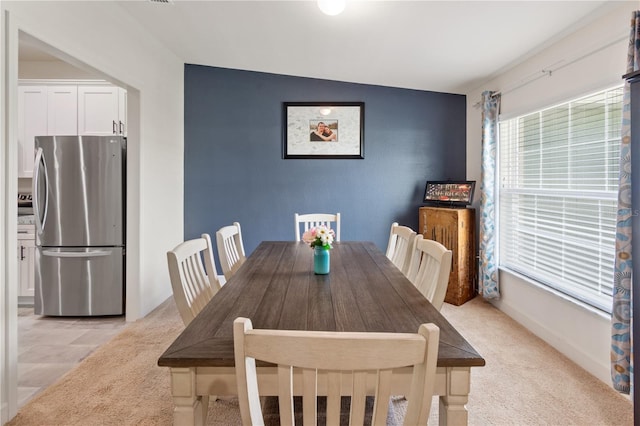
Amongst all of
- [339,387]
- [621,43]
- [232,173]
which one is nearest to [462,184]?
[621,43]

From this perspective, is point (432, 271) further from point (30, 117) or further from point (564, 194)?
point (30, 117)

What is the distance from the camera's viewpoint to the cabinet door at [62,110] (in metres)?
3.63

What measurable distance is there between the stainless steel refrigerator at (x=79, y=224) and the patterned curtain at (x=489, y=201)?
11.6 feet

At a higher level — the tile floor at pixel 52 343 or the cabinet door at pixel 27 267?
the cabinet door at pixel 27 267

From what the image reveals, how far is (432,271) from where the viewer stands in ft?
5.56

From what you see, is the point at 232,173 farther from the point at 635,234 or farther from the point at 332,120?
the point at 635,234

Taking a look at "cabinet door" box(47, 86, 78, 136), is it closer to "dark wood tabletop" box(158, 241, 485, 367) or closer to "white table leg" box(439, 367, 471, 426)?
"dark wood tabletop" box(158, 241, 485, 367)

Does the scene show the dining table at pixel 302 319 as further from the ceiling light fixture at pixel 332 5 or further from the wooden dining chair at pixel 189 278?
the ceiling light fixture at pixel 332 5

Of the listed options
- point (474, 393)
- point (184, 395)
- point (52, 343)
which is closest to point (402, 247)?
point (474, 393)

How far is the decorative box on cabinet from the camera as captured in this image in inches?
143

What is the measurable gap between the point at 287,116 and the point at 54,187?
8.16 ft

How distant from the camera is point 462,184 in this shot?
3.87 metres

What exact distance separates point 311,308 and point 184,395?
0.54 metres

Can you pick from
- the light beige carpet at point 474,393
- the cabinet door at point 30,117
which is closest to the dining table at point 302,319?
the light beige carpet at point 474,393
